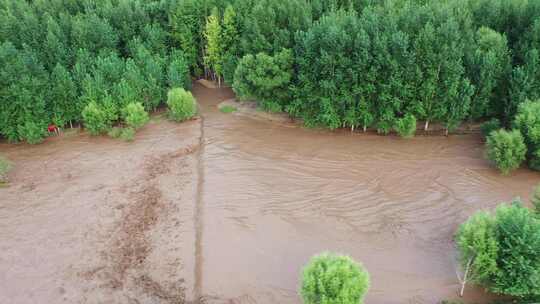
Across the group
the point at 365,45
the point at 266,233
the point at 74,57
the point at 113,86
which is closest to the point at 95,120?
the point at 113,86

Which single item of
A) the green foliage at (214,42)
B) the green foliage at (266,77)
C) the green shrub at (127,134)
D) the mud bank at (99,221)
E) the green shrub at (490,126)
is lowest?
the mud bank at (99,221)

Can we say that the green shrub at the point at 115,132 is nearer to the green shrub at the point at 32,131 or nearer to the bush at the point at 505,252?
the green shrub at the point at 32,131

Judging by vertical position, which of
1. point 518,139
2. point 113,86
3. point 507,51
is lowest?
point 518,139

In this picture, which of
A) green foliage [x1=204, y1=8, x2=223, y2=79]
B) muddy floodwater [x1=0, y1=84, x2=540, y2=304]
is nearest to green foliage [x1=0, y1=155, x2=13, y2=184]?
muddy floodwater [x1=0, y1=84, x2=540, y2=304]

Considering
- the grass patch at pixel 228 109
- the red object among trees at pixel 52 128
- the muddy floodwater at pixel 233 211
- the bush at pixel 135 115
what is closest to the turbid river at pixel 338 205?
the muddy floodwater at pixel 233 211

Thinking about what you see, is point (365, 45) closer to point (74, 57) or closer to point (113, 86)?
point (113, 86)

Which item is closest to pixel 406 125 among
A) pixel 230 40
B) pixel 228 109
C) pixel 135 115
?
pixel 228 109
